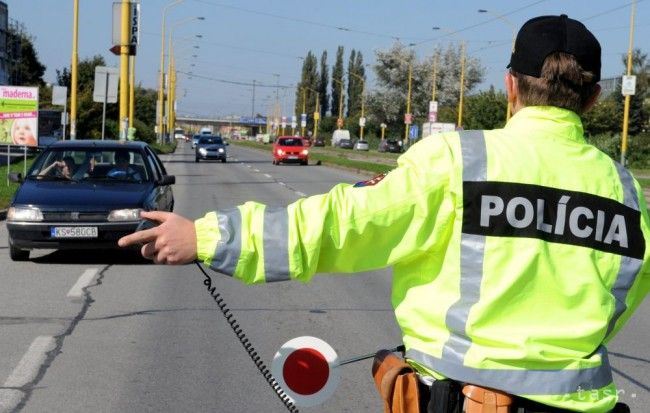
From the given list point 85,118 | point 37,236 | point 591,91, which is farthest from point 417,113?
point 591,91

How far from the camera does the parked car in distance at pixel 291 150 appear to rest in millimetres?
56156

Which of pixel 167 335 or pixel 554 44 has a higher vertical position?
pixel 554 44

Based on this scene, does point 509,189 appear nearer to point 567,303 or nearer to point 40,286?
point 567,303

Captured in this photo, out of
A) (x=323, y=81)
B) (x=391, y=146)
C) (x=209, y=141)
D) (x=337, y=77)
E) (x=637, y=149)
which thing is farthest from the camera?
(x=323, y=81)

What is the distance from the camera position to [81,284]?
11.0m

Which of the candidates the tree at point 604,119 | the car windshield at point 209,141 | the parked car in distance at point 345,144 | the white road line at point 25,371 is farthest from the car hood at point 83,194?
the parked car in distance at point 345,144

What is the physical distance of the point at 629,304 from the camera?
2490 millimetres

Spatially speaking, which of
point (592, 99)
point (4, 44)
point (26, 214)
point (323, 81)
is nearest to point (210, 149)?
point (4, 44)

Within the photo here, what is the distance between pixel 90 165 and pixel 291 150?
4260 cm

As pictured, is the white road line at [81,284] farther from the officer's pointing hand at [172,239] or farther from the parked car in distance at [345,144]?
the parked car in distance at [345,144]

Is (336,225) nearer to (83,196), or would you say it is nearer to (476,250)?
(476,250)

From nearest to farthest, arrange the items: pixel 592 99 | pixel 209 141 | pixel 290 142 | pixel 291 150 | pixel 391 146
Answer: pixel 592 99 → pixel 291 150 → pixel 290 142 → pixel 209 141 → pixel 391 146

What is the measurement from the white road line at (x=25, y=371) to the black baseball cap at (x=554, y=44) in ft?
14.4

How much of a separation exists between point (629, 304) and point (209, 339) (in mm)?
5795
